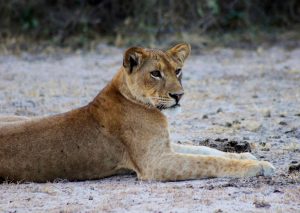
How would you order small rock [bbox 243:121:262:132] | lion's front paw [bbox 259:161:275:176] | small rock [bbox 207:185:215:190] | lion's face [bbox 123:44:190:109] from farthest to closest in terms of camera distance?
1. small rock [bbox 243:121:262:132]
2. lion's face [bbox 123:44:190:109]
3. lion's front paw [bbox 259:161:275:176]
4. small rock [bbox 207:185:215:190]

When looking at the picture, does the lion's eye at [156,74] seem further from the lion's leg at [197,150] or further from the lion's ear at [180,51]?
the lion's leg at [197,150]

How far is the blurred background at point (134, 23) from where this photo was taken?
560 inches

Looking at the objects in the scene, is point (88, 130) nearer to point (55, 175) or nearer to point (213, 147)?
point (55, 175)

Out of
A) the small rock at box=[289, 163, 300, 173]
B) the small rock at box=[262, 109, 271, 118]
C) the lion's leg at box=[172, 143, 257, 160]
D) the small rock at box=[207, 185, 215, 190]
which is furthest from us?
the small rock at box=[262, 109, 271, 118]

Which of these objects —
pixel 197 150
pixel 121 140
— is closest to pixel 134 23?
pixel 197 150

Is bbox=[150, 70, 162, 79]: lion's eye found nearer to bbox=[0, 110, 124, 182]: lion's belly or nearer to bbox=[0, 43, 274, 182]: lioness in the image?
bbox=[0, 43, 274, 182]: lioness

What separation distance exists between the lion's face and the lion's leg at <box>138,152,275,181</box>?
0.41 meters

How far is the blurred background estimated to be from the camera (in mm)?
14227

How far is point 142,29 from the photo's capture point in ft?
47.2

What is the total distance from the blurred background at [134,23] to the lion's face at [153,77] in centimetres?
759

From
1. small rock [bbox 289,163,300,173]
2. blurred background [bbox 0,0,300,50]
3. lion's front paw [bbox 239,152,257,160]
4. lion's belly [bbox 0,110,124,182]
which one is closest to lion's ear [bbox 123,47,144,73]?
lion's belly [bbox 0,110,124,182]

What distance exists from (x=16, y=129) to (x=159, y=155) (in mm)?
1045

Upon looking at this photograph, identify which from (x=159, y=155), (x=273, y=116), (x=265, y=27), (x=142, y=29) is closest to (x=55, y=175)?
(x=159, y=155)

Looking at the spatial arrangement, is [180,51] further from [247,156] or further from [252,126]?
[252,126]
